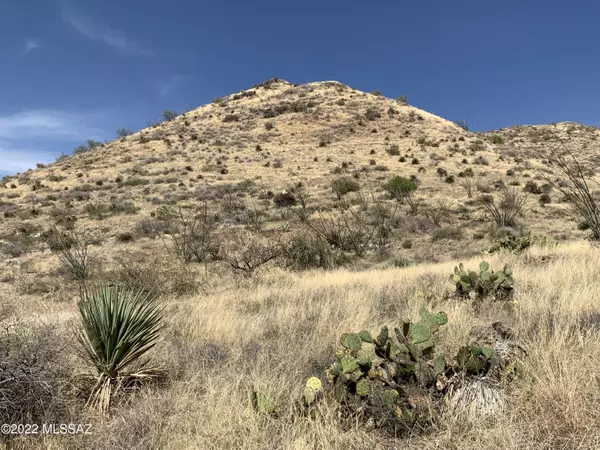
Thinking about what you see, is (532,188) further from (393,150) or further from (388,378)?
(388,378)

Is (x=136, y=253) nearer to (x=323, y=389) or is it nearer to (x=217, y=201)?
(x=217, y=201)

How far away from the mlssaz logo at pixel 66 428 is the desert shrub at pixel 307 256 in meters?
10.7

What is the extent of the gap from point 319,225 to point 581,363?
1590 cm

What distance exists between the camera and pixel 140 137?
138 feet

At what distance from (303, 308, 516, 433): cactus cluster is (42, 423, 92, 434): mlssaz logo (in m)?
1.67

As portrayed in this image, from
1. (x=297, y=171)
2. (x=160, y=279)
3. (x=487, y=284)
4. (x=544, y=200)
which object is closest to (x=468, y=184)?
(x=544, y=200)

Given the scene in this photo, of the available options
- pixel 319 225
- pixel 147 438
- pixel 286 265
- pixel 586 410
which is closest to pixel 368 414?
pixel 586 410

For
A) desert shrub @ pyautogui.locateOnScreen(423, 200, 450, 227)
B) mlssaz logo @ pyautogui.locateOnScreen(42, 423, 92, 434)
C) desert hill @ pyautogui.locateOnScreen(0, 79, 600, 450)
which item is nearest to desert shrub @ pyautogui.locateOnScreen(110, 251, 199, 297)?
desert hill @ pyautogui.locateOnScreen(0, 79, 600, 450)

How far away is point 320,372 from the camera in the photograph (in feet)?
12.7

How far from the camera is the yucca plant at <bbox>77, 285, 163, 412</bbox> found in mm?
3574

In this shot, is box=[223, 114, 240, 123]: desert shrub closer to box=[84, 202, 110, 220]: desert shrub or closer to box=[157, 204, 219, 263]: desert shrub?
box=[84, 202, 110, 220]: desert shrub

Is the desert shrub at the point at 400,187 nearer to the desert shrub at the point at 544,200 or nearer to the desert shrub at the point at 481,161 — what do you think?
the desert shrub at the point at 544,200

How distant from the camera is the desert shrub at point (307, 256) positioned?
544 inches

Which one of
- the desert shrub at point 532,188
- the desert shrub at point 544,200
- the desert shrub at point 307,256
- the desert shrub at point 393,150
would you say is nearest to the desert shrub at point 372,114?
the desert shrub at point 393,150
